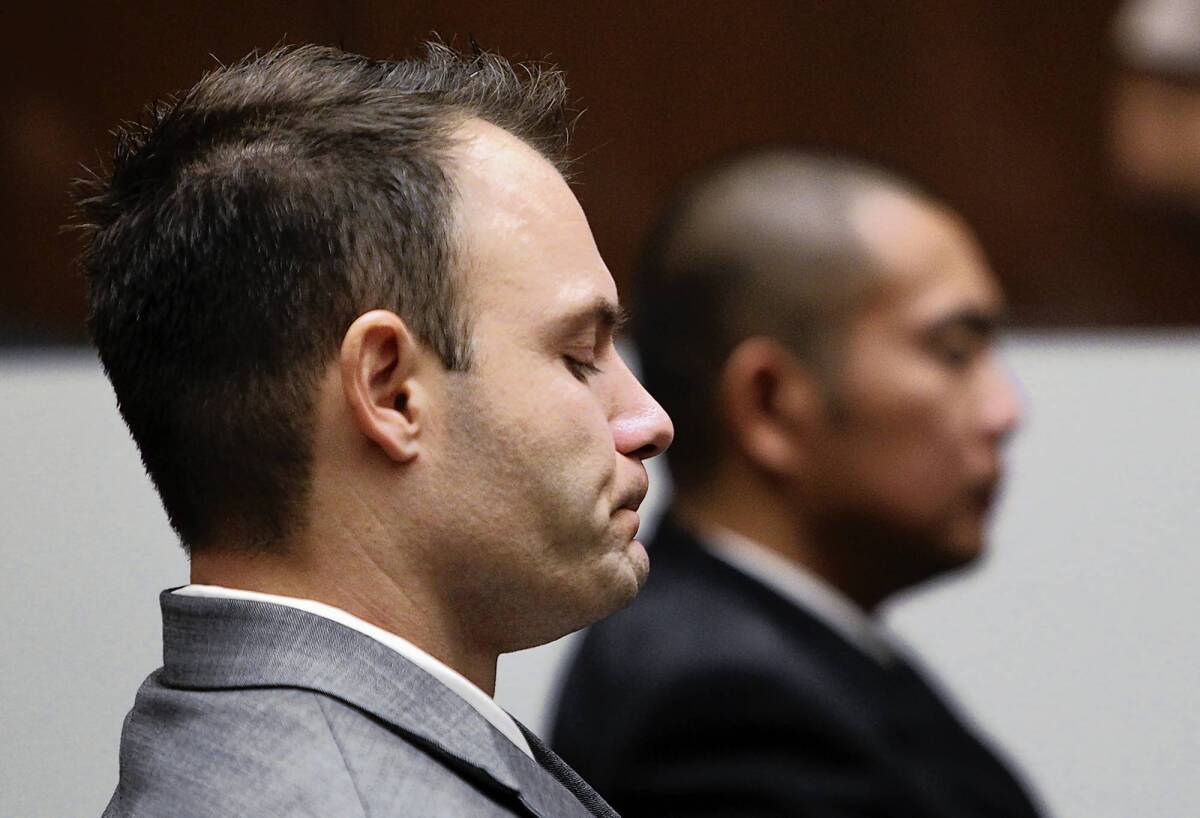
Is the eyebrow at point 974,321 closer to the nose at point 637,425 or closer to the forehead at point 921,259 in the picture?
the forehead at point 921,259

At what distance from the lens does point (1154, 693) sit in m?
2.09

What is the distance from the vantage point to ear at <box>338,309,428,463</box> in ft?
2.81

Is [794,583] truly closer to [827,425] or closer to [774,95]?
[827,425]

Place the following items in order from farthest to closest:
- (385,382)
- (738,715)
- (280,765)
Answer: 1. (738,715)
2. (385,382)
3. (280,765)

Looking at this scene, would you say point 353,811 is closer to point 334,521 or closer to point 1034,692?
point 334,521

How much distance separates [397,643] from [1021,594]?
4.62ft

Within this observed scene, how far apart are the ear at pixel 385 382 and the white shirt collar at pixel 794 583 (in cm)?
110

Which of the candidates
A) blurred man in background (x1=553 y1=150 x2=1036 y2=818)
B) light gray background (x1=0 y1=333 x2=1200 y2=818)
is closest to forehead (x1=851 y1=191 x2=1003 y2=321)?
blurred man in background (x1=553 y1=150 x2=1036 y2=818)

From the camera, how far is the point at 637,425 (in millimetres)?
959

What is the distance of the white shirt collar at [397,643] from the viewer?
85cm

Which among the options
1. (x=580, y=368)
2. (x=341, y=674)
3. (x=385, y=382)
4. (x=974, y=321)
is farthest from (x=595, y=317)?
(x=974, y=321)

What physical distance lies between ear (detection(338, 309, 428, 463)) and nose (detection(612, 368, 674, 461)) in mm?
136

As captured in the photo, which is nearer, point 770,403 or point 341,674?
point 341,674

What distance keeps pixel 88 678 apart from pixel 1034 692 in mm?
1252
